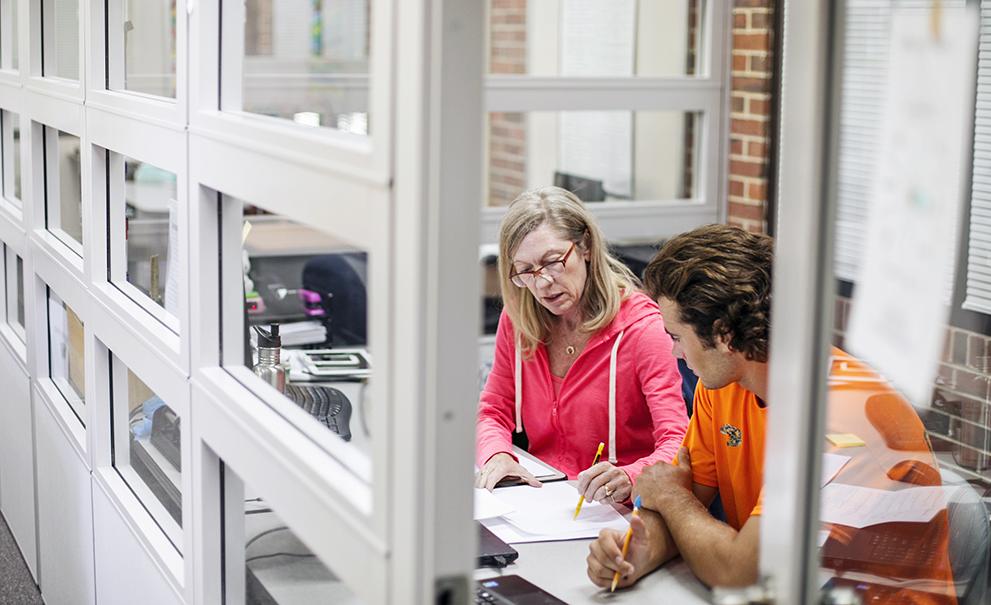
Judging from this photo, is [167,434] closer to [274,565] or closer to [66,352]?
[274,565]

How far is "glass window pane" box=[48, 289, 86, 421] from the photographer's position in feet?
9.22

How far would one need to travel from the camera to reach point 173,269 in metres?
2.09

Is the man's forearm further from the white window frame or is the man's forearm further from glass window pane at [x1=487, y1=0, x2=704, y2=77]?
glass window pane at [x1=487, y1=0, x2=704, y2=77]

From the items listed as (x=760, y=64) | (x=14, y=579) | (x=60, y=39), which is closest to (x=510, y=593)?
(x=60, y=39)

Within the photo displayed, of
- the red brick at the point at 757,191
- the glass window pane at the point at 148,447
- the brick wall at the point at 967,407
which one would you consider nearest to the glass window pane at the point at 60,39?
the glass window pane at the point at 148,447

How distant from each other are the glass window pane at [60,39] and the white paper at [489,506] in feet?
4.32

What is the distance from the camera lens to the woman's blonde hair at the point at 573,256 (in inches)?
108

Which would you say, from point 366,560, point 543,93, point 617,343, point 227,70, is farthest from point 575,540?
point 543,93

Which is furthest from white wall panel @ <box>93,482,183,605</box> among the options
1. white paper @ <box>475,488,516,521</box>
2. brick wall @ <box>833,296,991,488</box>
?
brick wall @ <box>833,296,991,488</box>

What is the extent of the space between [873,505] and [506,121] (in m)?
4.10

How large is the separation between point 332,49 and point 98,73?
153 inches

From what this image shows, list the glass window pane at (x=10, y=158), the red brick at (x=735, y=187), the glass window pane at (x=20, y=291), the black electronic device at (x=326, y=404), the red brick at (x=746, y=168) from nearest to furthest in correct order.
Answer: the black electronic device at (x=326, y=404) → the glass window pane at (x=20, y=291) → the glass window pane at (x=10, y=158) → the red brick at (x=746, y=168) → the red brick at (x=735, y=187)

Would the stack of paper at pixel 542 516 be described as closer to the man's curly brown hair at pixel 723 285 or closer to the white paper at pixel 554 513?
the white paper at pixel 554 513

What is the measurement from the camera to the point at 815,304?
112 cm
